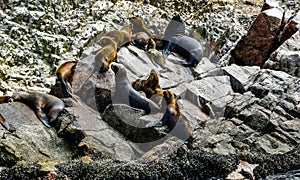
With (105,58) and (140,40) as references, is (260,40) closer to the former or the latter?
(140,40)

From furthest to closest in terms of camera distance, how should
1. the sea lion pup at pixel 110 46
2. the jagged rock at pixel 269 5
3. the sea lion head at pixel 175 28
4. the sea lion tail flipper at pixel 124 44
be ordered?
the jagged rock at pixel 269 5 < the sea lion head at pixel 175 28 < the sea lion tail flipper at pixel 124 44 < the sea lion pup at pixel 110 46

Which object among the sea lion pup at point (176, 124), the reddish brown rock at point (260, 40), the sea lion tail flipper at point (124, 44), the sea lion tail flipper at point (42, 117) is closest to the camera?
the sea lion tail flipper at point (42, 117)

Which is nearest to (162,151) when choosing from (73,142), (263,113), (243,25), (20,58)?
(73,142)

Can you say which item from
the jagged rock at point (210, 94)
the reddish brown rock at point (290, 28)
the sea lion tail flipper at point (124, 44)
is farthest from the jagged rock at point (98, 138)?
the reddish brown rock at point (290, 28)

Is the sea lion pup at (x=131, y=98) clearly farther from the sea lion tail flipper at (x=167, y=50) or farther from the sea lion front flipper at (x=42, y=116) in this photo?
the sea lion tail flipper at (x=167, y=50)

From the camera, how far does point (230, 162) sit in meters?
8.21

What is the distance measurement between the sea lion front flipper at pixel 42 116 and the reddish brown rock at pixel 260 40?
7430 mm

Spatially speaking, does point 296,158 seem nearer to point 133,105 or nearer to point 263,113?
point 263,113

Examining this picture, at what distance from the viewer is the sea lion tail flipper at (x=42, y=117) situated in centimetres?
835

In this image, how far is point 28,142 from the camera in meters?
7.69

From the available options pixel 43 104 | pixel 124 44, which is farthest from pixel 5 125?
pixel 124 44

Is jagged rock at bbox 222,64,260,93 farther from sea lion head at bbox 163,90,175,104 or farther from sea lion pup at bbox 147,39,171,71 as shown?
sea lion head at bbox 163,90,175,104

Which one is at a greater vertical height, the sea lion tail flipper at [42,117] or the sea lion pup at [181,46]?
the sea lion pup at [181,46]

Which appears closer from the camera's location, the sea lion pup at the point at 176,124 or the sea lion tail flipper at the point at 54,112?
the sea lion tail flipper at the point at 54,112
